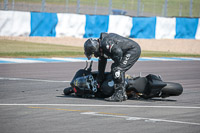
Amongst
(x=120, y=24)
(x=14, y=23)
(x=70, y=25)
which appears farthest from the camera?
(x=120, y=24)

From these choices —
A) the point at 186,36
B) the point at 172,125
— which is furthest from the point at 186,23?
the point at 172,125

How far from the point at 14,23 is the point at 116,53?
15387 millimetres

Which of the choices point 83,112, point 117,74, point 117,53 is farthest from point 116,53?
point 83,112

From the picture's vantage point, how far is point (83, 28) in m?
24.6

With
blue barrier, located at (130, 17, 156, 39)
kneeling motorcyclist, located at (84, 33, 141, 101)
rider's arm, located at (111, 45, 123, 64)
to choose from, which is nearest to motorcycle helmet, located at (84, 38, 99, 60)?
kneeling motorcyclist, located at (84, 33, 141, 101)

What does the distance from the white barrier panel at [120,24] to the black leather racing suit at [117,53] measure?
17.3 m

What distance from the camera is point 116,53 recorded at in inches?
299

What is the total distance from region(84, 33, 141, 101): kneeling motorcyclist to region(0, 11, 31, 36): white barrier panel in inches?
577

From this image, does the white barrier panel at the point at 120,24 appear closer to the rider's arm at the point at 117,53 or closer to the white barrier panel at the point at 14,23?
the white barrier panel at the point at 14,23

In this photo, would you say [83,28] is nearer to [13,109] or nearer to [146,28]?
[146,28]

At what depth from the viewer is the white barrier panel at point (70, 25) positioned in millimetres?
23859

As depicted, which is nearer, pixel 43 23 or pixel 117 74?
pixel 117 74

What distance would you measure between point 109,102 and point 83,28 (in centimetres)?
1714

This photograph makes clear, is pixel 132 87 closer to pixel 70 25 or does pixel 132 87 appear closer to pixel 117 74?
pixel 117 74
